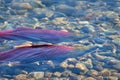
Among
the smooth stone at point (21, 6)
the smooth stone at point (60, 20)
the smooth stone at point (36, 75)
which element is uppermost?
the smooth stone at point (21, 6)

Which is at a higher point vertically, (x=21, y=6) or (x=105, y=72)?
(x=21, y=6)

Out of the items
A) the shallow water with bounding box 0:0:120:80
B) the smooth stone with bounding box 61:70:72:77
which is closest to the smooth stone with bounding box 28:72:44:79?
the shallow water with bounding box 0:0:120:80

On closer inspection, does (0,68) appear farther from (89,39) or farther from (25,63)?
(89,39)

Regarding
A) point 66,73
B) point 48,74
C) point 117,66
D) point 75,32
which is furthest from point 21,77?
point 75,32

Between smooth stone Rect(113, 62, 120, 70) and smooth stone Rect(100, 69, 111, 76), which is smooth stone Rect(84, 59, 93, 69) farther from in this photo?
smooth stone Rect(113, 62, 120, 70)

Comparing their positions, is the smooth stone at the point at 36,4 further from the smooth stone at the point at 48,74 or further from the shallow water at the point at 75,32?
the smooth stone at the point at 48,74

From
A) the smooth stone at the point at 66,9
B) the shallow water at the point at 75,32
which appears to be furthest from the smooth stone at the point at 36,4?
the smooth stone at the point at 66,9

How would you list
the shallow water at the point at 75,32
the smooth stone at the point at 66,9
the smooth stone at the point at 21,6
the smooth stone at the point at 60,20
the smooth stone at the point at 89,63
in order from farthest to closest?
the smooth stone at the point at 21,6 < the smooth stone at the point at 66,9 < the smooth stone at the point at 60,20 < the smooth stone at the point at 89,63 < the shallow water at the point at 75,32

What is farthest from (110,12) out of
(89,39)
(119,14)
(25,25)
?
(25,25)

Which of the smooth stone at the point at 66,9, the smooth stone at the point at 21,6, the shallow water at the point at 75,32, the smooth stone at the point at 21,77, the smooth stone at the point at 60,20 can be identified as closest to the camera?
the smooth stone at the point at 21,77

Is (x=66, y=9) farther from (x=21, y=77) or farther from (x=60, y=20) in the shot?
(x=21, y=77)
